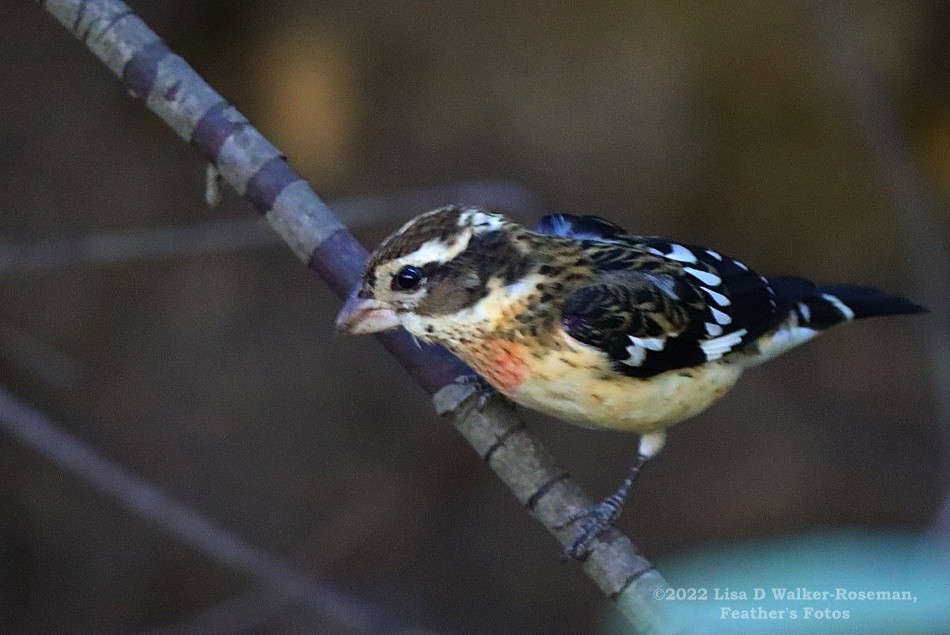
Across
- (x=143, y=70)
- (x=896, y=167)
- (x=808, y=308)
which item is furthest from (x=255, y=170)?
(x=896, y=167)

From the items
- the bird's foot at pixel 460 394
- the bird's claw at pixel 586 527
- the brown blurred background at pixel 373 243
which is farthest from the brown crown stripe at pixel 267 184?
the brown blurred background at pixel 373 243

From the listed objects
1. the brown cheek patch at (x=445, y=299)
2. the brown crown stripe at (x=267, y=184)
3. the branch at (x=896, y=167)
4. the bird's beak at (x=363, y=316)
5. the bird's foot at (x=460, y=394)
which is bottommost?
the branch at (x=896, y=167)

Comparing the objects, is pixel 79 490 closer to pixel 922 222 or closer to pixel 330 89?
pixel 330 89

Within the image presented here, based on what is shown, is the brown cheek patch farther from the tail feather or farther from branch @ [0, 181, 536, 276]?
branch @ [0, 181, 536, 276]

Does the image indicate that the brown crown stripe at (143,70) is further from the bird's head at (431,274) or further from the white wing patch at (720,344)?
the white wing patch at (720,344)

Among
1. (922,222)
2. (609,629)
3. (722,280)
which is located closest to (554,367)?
(722,280)
